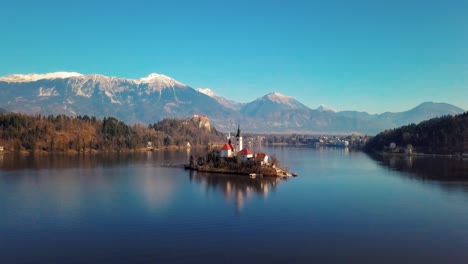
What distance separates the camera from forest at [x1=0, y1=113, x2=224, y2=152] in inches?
3300

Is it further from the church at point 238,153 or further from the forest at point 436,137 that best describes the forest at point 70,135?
the forest at point 436,137

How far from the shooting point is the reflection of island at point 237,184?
32.7 meters

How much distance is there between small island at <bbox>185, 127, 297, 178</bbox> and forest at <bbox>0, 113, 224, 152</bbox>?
44110 millimetres

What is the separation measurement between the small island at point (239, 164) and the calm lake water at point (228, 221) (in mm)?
6002

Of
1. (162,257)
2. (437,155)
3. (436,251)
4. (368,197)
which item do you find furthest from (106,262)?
(437,155)

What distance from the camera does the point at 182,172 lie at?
165ft

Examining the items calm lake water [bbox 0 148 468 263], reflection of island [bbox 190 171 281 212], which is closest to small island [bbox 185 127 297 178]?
reflection of island [bbox 190 171 281 212]

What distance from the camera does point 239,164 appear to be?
1887 inches

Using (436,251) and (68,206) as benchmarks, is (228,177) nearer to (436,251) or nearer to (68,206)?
(68,206)

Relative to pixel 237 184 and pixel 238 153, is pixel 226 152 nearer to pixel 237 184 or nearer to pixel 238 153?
pixel 238 153

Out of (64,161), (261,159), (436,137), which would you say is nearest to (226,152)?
(261,159)

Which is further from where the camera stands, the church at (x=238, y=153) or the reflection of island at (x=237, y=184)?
the church at (x=238, y=153)

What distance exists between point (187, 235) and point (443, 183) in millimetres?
29724

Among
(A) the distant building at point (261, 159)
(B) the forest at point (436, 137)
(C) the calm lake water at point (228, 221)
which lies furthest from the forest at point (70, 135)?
(B) the forest at point (436, 137)
